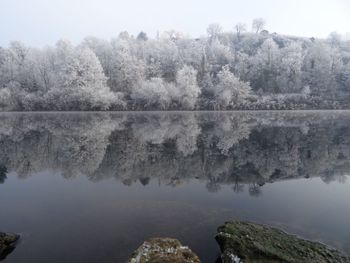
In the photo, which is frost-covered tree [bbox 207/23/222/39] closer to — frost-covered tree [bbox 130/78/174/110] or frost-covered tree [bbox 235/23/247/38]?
frost-covered tree [bbox 235/23/247/38]

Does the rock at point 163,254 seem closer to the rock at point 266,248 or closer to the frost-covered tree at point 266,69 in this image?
the rock at point 266,248

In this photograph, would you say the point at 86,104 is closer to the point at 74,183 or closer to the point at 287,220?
the point at 74,183

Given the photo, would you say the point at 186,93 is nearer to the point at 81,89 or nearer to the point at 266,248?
the point at 81,89

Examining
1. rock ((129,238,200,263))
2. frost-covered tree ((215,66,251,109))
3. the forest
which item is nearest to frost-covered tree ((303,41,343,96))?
the forest

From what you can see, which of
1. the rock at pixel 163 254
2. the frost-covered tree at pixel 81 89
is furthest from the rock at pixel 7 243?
the frost-covered tree at pixel 81 89

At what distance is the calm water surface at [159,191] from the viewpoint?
492 inches

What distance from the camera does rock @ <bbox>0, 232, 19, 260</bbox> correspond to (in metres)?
11.0

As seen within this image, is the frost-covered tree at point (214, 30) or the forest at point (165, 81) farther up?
the frost-covered tree at point (214, 30)

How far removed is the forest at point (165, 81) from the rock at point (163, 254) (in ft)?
218

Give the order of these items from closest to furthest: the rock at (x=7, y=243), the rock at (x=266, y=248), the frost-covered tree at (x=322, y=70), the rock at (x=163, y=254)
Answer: the rock at (x=163, y=254)
the rock at (x=266, y=248)
the rock at (x=7, y=243)
the frost-covered tree at (x=322, y=70)

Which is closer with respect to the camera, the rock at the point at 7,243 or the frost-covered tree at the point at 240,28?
the rock at the point at 7,243

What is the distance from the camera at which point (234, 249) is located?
9695mm

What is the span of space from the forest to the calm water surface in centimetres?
4055

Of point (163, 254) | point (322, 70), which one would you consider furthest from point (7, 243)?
point (322, 70)
